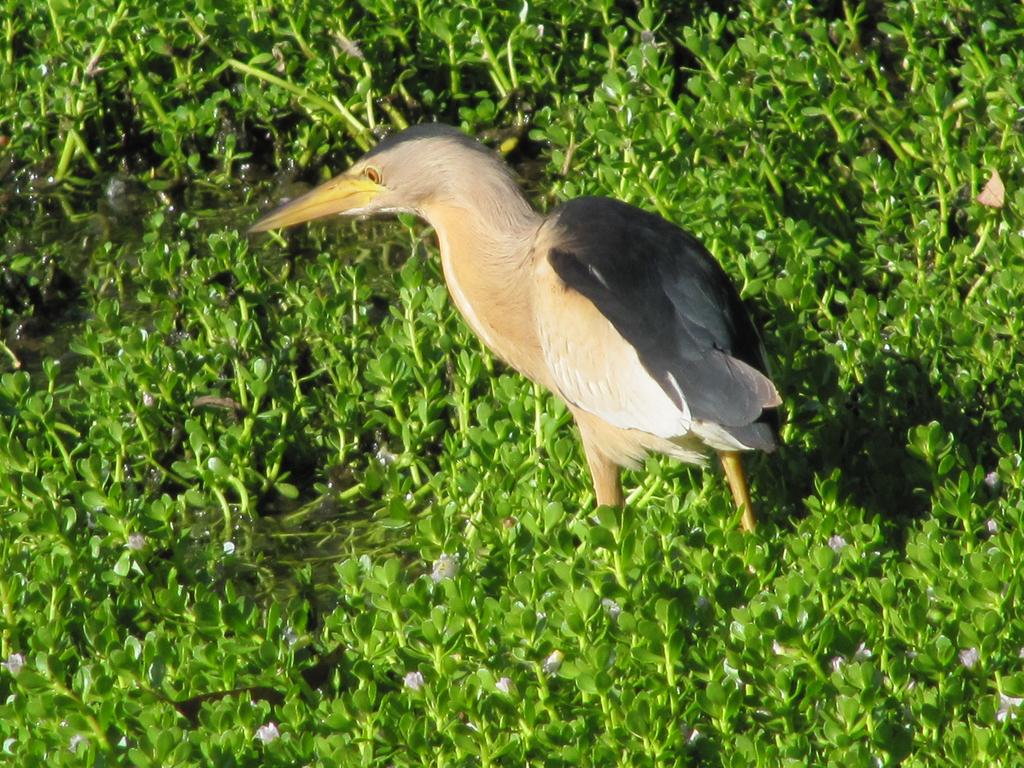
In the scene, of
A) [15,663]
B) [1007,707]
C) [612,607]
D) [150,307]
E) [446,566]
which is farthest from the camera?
[150,307]

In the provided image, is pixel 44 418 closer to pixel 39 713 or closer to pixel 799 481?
pixel 39 713

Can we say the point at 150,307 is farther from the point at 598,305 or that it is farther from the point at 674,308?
the point at 674,308

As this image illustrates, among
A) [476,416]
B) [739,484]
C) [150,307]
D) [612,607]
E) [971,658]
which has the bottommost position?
[150,307]

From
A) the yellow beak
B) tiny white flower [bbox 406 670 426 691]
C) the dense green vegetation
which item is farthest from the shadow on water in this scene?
tiny white flower [bbox 406 670 426 691]

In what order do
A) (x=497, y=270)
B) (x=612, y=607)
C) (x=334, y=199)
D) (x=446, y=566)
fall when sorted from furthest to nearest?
(x=334, y=199), (x=497, y=270), (x=446, y=566), (x=612, y=607)

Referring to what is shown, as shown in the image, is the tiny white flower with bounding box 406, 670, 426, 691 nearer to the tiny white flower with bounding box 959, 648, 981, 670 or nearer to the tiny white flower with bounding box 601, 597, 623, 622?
the tiny white flower with bounding box 601, 597, 623, 622

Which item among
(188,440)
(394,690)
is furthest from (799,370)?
(188,440)

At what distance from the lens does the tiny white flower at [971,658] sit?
2.86 meters

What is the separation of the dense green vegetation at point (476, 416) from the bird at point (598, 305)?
17 centimetres

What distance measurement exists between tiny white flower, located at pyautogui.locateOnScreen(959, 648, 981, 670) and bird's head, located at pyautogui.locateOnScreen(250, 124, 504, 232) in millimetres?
1779

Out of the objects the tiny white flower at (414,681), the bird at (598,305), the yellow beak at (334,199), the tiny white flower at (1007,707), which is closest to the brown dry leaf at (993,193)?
the bird at (598,305)

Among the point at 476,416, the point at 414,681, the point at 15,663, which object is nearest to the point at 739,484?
the point at 476,416

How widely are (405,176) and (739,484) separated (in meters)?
1.24

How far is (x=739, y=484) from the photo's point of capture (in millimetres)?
3604
